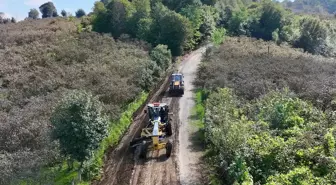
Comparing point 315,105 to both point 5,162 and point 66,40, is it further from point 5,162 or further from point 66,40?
point 66,40

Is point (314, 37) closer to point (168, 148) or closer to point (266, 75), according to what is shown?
point (266, 75)

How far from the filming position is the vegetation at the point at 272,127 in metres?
17.0

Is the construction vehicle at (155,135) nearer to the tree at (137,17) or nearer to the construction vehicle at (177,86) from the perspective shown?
the construction vehicle at (177,86)

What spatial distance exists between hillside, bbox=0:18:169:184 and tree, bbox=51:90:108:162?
1.96 metres

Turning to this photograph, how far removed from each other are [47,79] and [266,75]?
25450 mm

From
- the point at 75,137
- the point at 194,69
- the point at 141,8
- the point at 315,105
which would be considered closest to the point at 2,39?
the point at 141,8

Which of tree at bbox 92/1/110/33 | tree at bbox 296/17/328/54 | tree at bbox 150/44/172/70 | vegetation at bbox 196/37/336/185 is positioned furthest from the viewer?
tree at bbox 296/17/328/54

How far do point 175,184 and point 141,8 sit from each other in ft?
161

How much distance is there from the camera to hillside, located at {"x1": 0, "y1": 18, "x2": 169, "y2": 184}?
880 inches

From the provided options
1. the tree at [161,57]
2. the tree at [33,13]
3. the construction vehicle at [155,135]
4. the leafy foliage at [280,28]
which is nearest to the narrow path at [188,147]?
the construction vehicle at [155,135]

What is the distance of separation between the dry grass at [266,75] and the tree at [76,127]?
17182 mm

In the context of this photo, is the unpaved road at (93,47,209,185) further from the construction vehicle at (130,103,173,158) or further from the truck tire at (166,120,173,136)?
the construction vehicle at (130,103,173,158)

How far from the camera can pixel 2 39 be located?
173 feet

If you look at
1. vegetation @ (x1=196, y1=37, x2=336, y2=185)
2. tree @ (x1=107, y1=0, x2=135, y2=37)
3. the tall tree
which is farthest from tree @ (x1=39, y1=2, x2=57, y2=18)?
vegetation @ (x1=196, y1=37, x2=336, y2=185)
